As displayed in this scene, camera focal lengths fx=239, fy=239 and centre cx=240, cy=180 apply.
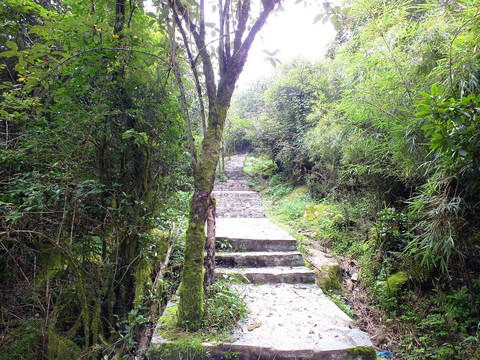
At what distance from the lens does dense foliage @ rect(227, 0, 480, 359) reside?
1816 millimetres

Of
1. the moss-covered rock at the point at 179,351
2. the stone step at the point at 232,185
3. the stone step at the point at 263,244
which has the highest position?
the stone step at the point at 232,185

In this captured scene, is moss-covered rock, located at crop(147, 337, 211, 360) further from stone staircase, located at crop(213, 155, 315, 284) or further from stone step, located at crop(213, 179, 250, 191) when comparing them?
stone step, located at crop(213, 179, 250, 191)

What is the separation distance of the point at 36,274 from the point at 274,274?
2410 mm

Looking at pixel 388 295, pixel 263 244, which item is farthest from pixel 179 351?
pixel 388 295

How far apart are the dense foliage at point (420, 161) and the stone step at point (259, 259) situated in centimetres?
94

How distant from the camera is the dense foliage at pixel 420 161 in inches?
71.5

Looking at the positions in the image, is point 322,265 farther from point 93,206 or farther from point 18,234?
point 18,234

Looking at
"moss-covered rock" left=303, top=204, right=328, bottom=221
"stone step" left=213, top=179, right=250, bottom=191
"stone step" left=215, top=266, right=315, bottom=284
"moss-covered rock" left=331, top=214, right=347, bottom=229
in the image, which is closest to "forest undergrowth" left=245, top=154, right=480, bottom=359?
"moss-covered rock" left=331, top=214, right=347, bottom=229

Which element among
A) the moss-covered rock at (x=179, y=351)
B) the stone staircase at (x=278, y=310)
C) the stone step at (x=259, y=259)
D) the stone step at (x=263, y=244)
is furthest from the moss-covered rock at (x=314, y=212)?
the moss-covered rock at (x=179, y=351)

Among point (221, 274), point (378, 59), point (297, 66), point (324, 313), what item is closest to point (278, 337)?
point (324, 313)

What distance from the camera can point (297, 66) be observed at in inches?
346

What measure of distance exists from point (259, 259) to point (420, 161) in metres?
2.23

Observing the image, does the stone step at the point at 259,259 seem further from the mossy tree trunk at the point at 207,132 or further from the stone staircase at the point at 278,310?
the mossy tree trunk at the point at 207,132

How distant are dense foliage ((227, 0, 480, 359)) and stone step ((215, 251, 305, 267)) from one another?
943mm
